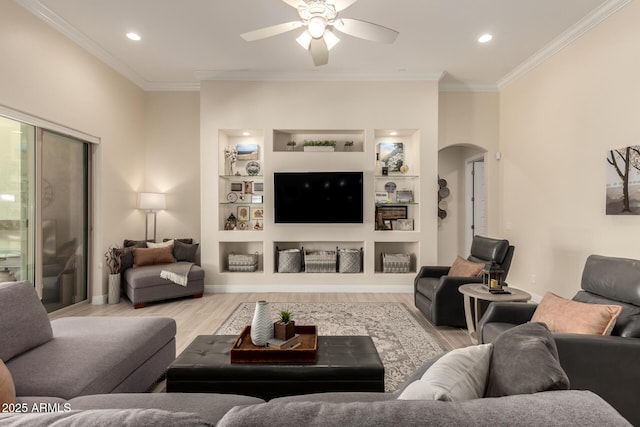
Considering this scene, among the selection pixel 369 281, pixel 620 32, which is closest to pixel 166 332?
pixel 369 281

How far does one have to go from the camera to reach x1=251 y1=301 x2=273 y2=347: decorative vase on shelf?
2109mm

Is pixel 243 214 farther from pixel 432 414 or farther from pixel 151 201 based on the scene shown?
pixel 432 414

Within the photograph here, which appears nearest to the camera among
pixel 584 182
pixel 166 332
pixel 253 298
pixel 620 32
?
pixel 166 332

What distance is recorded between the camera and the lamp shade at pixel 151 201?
5129 millimetres

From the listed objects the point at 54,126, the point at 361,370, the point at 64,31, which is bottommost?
the point at 361,370

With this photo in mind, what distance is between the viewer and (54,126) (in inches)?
149

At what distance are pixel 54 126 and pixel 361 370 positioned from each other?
422 centimetres

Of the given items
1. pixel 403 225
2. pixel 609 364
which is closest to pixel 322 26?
pixel 609 364

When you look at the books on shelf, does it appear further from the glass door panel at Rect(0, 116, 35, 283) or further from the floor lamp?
the floor lamp

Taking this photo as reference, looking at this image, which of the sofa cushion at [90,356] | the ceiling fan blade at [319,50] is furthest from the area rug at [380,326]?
the ceiling fan blade at [319,50]

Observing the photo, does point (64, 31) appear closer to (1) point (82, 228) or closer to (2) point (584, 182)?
(1) point (82, 228)

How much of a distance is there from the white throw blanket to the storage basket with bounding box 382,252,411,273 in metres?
2.98

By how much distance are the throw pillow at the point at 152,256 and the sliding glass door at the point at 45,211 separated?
0.62 meters

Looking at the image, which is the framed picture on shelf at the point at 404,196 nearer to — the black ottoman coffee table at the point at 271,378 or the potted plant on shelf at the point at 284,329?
the potted plant on shelf at the point at 284,329
